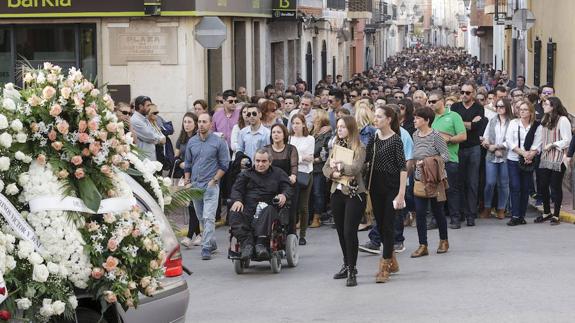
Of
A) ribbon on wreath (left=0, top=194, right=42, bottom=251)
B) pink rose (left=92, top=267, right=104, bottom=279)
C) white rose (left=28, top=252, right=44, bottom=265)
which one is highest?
ribbon on wreath (left=0, top=194, right=42, bottom=251)

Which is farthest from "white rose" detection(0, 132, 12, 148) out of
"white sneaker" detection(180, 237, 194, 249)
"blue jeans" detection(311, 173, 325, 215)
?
"blue jeans" detection(311, 173, 325, 215)

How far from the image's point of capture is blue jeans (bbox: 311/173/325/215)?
60.5ft

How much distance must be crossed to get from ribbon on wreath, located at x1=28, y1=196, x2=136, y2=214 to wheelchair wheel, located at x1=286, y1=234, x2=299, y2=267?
6.21 meters

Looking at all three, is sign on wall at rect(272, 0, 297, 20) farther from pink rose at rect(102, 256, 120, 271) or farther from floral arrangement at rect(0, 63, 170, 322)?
pink rose at rect(102, 256, 120, 271)

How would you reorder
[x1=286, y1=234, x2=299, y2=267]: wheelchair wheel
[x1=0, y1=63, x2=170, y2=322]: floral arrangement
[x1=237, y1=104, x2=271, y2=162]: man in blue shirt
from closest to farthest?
1. [x1=0, y1=63, x2=170, y2=322]: floral arrangement
2. [x1=286, y1=234, x2=299, y2=267]: wheelchair wheel
3. [x1=237, y1=104, x2=271, y2=162]: man in blue shirt

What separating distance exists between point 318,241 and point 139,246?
28.4 feet

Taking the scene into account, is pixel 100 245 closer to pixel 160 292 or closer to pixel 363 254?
pixel 160 292

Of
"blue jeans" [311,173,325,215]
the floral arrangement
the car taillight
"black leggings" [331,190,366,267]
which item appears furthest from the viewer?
"blue jeans" [311,173,325,215]

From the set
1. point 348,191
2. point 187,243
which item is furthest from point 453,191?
point 348,191

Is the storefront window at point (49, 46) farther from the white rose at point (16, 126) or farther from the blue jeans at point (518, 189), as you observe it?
the white rose at point (16, 126)

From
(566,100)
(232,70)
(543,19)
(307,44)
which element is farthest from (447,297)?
(307,44)

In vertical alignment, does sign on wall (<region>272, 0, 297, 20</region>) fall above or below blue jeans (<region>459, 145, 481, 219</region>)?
above

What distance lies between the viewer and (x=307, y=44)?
4556cm

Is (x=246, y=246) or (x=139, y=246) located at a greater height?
(x=139, y=246)
